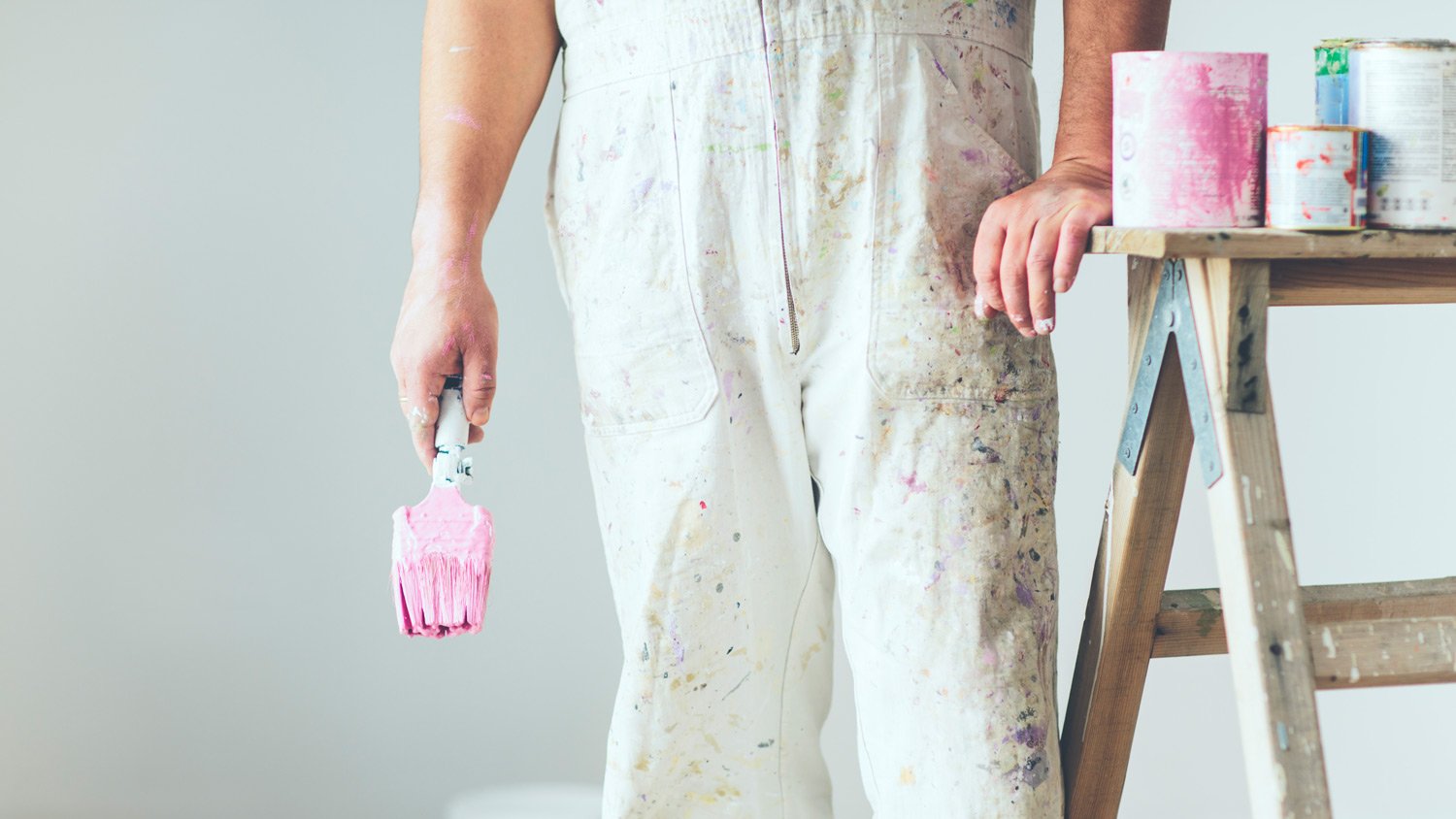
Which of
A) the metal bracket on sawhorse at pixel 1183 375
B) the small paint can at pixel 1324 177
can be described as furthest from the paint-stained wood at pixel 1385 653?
the small paint can at pixel 1324 177

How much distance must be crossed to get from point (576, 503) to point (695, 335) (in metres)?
0.93

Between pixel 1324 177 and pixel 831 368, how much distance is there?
36 centimetres

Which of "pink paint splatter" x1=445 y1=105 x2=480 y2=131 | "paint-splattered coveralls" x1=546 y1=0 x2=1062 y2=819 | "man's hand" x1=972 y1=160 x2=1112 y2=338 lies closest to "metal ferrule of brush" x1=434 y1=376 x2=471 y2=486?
"paint-splattered coveralls" x1=546 y1=0 x2=1062 y2=819

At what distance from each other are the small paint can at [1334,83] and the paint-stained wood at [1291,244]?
0.09 m

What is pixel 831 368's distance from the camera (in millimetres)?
975

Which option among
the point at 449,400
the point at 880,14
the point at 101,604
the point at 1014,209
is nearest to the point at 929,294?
the point at 1014,209

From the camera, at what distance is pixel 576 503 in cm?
187

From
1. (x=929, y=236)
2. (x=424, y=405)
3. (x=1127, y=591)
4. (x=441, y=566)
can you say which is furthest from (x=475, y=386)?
(x=1127, y=591)

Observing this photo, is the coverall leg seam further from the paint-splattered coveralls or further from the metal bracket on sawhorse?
the metal bracket on sawhorse

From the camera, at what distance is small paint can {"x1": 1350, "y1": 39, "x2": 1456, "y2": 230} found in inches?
29.5

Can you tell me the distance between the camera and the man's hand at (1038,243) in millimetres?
853

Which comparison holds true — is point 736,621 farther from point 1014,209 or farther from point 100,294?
point 100,294

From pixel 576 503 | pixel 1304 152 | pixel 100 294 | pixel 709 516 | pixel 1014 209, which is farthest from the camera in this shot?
pixel 576 503

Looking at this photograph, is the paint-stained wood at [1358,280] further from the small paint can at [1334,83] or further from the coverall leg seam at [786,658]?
the coverall leg seam at [786,658]
